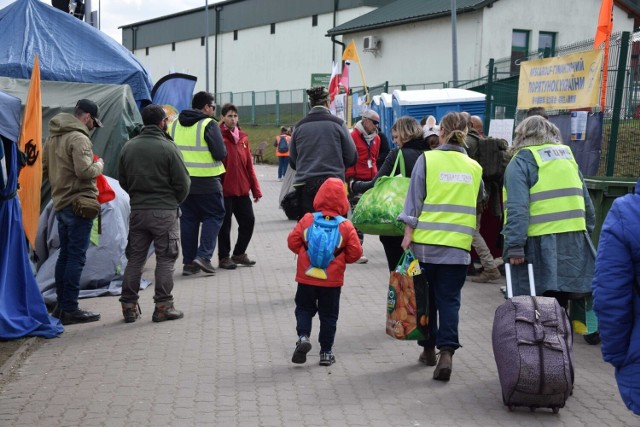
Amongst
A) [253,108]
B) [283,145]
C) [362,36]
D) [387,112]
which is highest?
[362,36]

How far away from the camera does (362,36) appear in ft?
157

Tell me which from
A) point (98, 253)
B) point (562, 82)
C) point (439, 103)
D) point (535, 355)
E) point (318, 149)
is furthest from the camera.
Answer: point (439, 103)

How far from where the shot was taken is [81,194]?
818cm

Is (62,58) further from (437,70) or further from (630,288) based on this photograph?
(437,70)

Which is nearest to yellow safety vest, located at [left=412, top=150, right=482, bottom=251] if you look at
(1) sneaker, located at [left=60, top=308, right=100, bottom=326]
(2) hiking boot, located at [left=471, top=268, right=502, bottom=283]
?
(1) sneaker, located at [left=60, top=308, right=100, bottom=326]

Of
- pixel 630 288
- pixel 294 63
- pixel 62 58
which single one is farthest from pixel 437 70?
pixel 630 288

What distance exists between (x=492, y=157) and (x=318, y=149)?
2.24m

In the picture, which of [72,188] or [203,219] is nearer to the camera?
[72,188]

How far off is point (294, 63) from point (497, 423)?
51742 mm

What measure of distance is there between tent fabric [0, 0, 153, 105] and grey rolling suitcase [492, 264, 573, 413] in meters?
9.01

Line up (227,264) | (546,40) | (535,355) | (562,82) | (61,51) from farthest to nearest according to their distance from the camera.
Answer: (546,40) < (61,51) < (227,264) < (562,82) < (535,355)

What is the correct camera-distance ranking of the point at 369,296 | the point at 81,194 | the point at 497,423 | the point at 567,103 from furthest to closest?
the point at 567,103 → the point at 369,296 → the point at 81,194 → the point at 497,423

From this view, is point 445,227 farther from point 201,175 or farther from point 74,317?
point 201,175

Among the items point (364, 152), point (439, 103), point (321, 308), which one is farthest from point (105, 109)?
point (439, 103)
